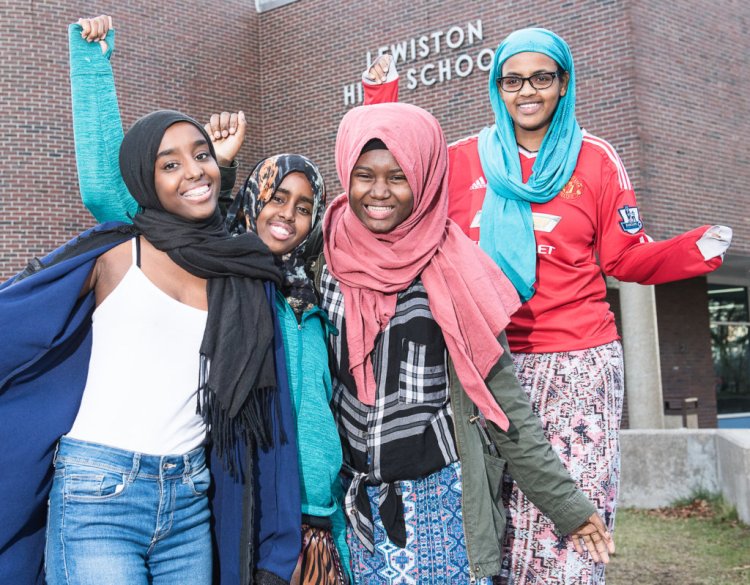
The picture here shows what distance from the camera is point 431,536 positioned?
2.45 m

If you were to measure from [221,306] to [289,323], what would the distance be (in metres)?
0.27

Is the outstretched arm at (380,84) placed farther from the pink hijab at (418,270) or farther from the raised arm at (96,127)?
the raised arm at (96,127)

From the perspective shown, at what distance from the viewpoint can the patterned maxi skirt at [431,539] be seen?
2.44 meters

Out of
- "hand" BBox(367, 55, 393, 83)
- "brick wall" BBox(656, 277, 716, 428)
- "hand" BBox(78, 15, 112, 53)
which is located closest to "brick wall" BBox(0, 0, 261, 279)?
"brick wall" BBox(656, 277, 716, 428)

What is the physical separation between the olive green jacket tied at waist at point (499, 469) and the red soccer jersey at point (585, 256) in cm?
43

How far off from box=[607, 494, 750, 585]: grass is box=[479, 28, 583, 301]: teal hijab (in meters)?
4.21

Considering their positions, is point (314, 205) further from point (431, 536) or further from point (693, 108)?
point (693, 108)

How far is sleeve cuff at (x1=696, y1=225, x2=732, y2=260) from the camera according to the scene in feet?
9.35

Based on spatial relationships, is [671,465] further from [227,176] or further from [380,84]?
[227,176]

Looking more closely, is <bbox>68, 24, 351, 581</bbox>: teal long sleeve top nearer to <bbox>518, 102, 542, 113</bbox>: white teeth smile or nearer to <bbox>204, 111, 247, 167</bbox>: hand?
<bbox>204, 111, 247, 167</bbox>: hand

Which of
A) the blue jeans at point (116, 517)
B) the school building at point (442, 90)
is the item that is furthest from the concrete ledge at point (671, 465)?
the blue jeans at point (116, 517)

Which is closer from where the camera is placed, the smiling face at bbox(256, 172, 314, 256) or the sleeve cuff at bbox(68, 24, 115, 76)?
the sleeve cuff at bbox(68, 24, 115, 76)

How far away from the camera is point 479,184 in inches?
125

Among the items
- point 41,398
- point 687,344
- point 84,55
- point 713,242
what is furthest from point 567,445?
point 687,344
